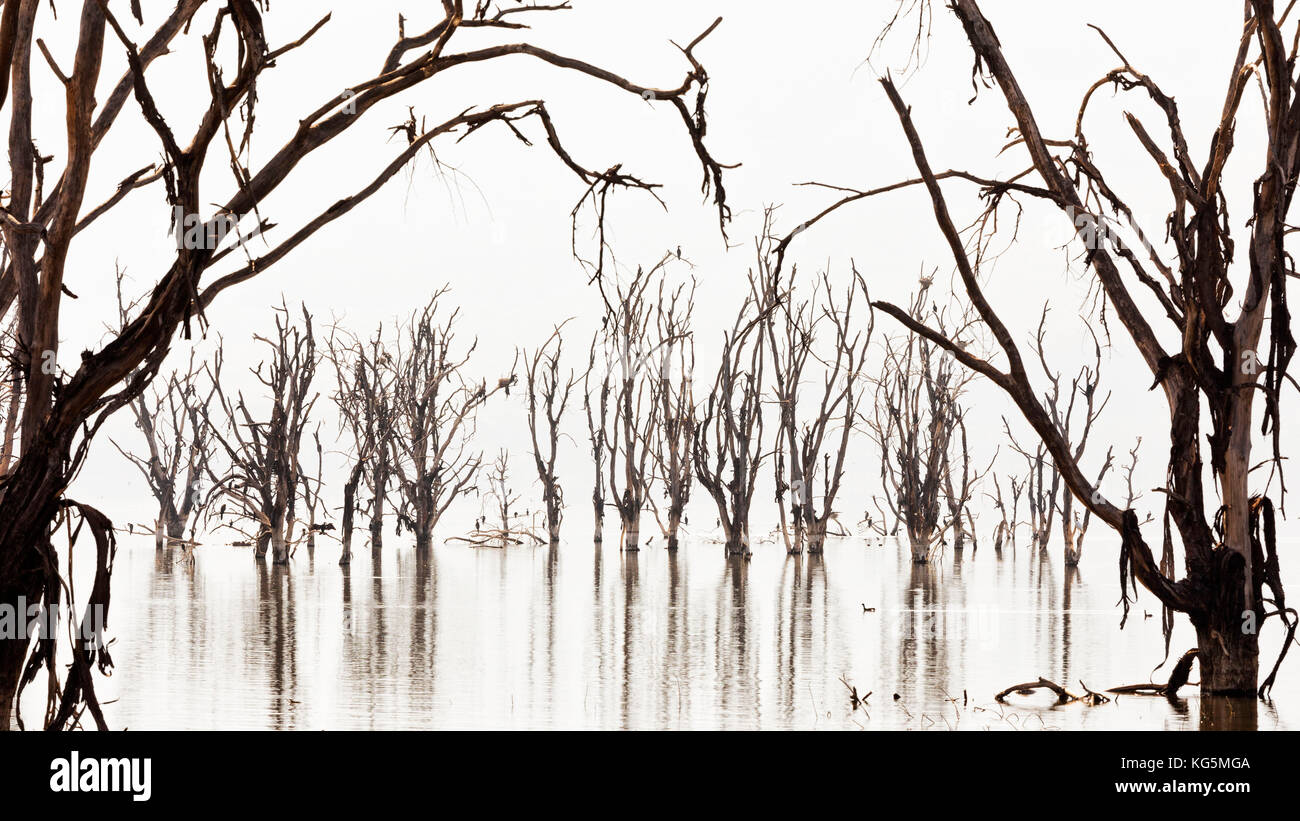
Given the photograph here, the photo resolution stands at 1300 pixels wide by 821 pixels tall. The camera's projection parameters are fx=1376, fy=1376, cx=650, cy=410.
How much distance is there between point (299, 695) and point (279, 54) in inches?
221

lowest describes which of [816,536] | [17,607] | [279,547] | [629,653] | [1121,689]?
[1121,689]

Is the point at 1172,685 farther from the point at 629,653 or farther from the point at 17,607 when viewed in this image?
the point at 17,607

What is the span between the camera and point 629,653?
12.4 meters

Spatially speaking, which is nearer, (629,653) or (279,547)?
(629,653)

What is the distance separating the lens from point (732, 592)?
2012 cm

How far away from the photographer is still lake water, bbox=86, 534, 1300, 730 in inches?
354

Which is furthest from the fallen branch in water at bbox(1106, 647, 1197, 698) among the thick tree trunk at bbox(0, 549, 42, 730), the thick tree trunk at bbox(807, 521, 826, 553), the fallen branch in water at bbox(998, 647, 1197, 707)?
the thick tree trunk at bbox(807, 521, 826, 553)

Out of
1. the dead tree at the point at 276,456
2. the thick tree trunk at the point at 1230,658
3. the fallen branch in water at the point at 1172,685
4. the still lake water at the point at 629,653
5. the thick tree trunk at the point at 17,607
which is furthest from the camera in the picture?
the dead tree at the point at 276,456

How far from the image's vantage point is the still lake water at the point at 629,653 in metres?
9.00

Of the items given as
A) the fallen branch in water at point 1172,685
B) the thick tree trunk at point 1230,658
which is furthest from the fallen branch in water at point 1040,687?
the thick tree trunk at point 1230,658

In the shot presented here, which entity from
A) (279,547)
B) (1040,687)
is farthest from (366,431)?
(1040,687)

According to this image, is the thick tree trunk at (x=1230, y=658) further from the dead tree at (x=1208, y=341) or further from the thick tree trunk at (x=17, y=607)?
the thick tree trunk at (x=17, y=607)

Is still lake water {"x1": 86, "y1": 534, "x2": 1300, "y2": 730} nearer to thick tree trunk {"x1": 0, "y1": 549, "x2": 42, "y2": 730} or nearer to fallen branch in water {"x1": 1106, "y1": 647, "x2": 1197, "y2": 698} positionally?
fallen branch in water {"x1": 1106, "y1": 647, "x2": 1197, "y2": 698}
